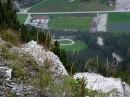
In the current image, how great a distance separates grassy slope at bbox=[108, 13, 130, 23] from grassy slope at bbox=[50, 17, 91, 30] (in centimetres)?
470

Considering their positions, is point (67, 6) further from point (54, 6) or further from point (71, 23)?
point (71, 23)

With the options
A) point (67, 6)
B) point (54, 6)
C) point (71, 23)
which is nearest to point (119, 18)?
point (71, 23)

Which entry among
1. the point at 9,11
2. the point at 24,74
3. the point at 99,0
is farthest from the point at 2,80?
the point at 99,0

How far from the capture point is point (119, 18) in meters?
88.0

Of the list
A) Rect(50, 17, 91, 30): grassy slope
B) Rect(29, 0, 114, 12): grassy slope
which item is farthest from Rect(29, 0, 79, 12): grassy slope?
Rect(50, 17, 91, 30): grassy slope

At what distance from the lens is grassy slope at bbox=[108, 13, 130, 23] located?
86.9 meters

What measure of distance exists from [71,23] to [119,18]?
33.9 feet

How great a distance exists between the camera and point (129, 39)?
7494 centimetres

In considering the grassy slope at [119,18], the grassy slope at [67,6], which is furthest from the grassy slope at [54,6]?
the grassy slope at [119,18]

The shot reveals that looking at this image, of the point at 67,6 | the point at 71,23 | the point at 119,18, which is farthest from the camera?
the point at 67,6

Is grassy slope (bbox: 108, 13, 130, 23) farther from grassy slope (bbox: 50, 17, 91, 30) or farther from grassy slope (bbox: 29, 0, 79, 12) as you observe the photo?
grassy slope (bbox: 29, 0, 79, 12)

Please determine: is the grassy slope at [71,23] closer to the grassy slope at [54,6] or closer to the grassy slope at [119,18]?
the grassy slope at [119,18]

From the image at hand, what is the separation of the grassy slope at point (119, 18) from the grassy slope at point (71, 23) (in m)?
4.70

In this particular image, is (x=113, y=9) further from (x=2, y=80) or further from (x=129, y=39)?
(x=2, y=80)
